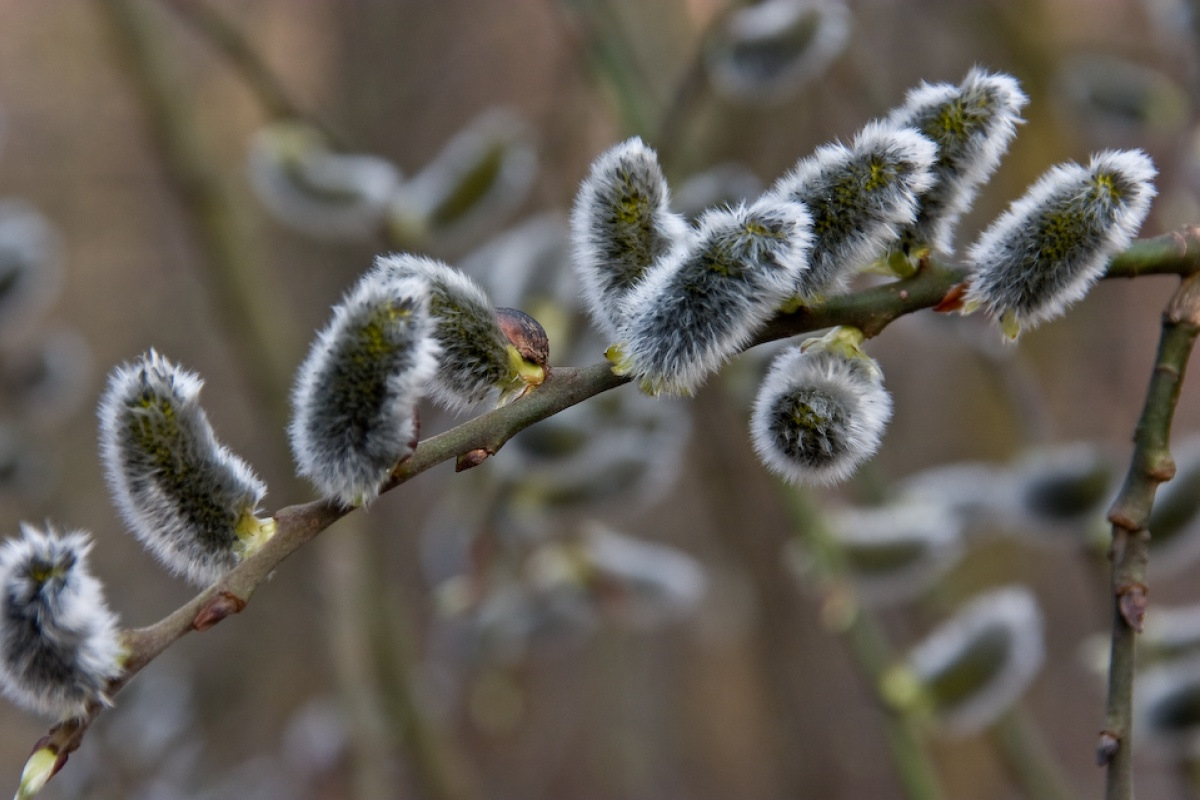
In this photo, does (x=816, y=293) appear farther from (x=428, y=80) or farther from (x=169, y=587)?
(x=169, y=587)

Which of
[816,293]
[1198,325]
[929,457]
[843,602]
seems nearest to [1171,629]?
[843,602]

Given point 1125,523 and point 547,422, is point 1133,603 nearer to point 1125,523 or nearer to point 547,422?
point 1125,523

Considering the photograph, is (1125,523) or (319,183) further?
(319,183)

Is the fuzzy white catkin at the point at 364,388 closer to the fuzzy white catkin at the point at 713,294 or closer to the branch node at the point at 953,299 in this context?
the fuzzy white catkin at the point at 713,294

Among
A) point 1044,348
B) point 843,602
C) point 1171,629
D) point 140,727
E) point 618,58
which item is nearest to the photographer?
point 1171,629

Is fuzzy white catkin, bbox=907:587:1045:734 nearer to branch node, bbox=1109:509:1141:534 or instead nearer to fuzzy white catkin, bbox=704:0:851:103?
branch node, bbox=1109:509:1141:534

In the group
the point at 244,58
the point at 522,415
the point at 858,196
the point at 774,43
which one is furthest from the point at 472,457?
the point at 244,58
